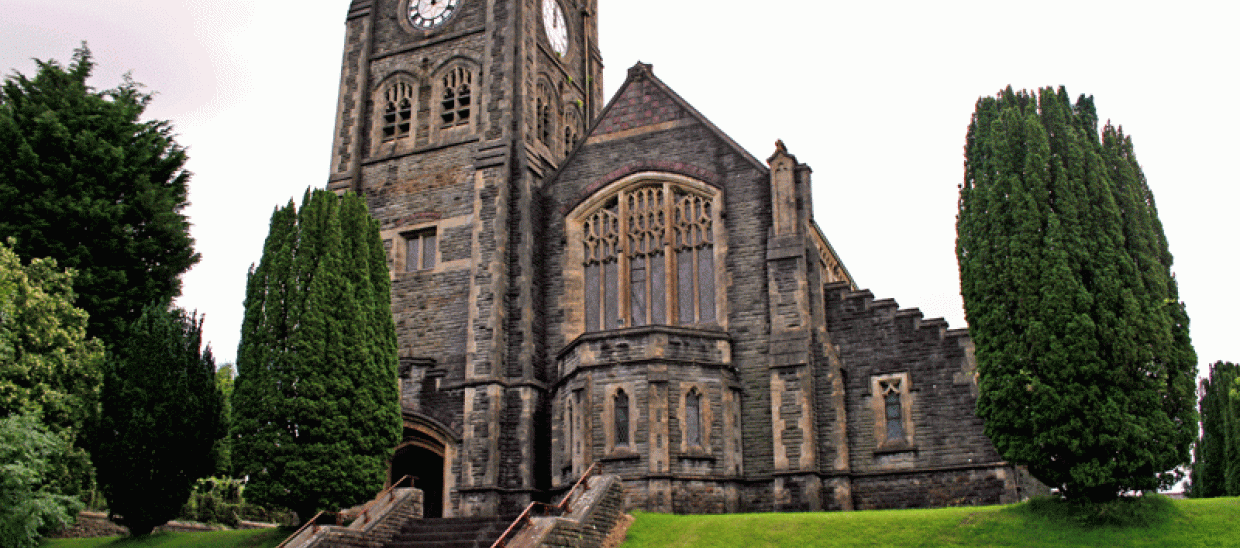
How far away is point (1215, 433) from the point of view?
34.8 metres

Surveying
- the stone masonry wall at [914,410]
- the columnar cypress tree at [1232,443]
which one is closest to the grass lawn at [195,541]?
the stone masonry wall at [914,410]

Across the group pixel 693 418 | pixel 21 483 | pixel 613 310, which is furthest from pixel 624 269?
pixel 21 483

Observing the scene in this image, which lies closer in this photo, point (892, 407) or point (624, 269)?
point (892, 407)

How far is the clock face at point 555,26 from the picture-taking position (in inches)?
1355

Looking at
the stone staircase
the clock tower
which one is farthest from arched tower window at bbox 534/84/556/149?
the stone staircase

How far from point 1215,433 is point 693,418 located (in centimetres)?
2108

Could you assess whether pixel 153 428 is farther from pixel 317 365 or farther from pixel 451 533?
pixel 451 533

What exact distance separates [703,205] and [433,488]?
1072 cm

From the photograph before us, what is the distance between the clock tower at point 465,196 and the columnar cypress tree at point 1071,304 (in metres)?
12.0

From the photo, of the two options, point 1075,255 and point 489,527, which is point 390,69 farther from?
point 1075,255

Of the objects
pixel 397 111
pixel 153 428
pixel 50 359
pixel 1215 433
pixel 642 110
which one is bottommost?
pixel 1215 433

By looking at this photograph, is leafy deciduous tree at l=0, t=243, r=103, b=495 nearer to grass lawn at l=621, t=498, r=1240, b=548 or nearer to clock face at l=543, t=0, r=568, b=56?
grass lawn at l=621, t=498, r=1240, b=548

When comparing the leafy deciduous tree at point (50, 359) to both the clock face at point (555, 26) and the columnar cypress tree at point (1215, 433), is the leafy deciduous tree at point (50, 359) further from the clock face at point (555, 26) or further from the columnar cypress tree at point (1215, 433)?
the columnar cypress tree at point (1215, 433)

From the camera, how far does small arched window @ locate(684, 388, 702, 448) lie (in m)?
24.2
